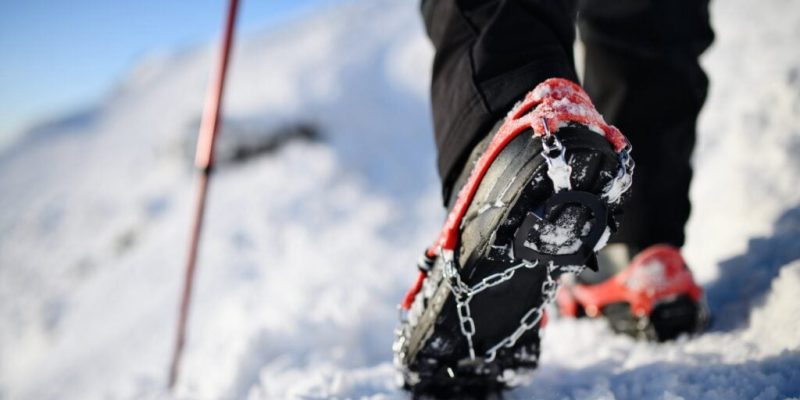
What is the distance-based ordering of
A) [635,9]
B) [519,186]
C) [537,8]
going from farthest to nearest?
[635,9], [537,8], [519,186]

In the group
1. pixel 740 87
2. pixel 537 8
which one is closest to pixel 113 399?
pixel 537 8

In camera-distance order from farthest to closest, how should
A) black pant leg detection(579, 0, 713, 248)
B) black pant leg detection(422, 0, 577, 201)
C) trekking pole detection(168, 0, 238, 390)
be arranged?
trekking pole detection(168, 0, 238, 390) < black pant leg detection(579, 0, 713, 248) < black pant leg detection(422, 0, 577, 201)

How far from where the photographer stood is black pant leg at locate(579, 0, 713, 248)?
1.19m

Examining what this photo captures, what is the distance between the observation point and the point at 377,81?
19.7 feet

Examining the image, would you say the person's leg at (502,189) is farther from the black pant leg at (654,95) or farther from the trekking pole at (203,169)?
the trekking pole at (203,169)

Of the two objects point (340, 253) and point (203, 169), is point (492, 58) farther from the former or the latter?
point (340, 253)

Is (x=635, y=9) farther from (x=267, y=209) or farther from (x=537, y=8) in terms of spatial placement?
(x=267, y=209)

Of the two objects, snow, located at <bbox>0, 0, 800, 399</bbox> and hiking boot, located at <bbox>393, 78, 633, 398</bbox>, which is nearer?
hiking boot, located at <bbox>393, 78, 633, 398</bbox>

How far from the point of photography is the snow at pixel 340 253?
3.97 feet

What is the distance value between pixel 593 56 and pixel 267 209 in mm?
3161

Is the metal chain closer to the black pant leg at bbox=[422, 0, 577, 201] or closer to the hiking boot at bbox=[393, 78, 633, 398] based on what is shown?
the hiking boot at bbox=[393, 78, 633, 398]

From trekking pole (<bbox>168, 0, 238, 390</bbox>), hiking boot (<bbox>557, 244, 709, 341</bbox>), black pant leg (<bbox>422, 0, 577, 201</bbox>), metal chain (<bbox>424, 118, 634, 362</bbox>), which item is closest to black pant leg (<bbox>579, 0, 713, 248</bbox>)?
hiking boot (<bbox>557, 244, 709, 341</bbox>)

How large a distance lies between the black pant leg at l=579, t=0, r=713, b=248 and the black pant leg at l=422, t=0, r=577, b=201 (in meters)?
0.31

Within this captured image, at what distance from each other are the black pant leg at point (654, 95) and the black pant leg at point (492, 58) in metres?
0.31
